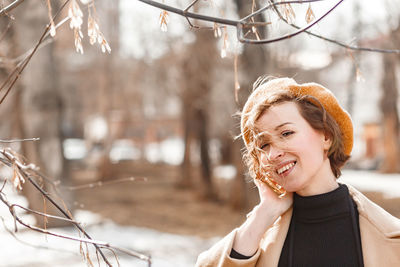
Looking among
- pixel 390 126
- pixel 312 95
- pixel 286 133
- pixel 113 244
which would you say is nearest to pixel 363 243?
pixel 286 133

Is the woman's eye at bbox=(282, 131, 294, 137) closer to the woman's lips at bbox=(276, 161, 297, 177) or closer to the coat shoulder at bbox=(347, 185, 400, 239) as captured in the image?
the woman's lips at bbox=(276, 161, 297, 177)

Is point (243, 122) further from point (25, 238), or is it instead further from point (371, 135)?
point (371, 135)

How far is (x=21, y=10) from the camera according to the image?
10000mm

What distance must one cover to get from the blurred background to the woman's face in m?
0.25

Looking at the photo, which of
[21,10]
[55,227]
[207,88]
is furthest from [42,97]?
[207,88]

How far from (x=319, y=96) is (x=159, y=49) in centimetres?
1714

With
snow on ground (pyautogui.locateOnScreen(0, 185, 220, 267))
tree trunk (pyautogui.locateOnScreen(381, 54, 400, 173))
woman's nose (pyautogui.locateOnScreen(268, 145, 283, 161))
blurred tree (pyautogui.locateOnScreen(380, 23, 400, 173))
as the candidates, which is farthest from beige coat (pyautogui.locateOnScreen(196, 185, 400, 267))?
tree trunk (pyautogui.locateOnScreen(381, 54, 400, 173))

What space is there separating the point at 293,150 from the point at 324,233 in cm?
35

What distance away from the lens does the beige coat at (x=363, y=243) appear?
6.10 feet

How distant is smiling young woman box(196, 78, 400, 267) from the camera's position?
1.92 m

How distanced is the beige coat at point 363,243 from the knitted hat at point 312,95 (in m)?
0.27

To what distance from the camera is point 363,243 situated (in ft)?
6.24

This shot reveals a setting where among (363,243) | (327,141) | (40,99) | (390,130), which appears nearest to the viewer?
(363,243)

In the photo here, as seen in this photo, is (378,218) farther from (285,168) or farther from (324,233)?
(285,168)
